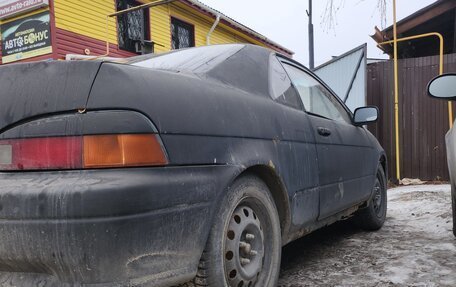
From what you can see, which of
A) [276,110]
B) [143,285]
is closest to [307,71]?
[276,110]

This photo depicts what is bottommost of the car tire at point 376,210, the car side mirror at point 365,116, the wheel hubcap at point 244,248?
the car tire at point 376,210

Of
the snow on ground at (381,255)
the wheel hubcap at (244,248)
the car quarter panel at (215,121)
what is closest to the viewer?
the car quarter panel at (215,121)

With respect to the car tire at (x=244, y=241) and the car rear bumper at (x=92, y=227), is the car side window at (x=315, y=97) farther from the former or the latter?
the car rear bumper at (x=92, y=227)

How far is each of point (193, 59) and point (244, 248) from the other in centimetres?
116

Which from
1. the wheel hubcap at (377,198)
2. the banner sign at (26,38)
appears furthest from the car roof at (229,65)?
the banner sign at (26,38)

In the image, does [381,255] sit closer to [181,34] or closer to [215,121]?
[215,121]

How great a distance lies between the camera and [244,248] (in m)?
2.26

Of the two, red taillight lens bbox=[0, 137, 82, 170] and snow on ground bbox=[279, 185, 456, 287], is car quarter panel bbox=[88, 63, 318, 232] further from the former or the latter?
snow on ground bbox=[279, 185, 456, 287]

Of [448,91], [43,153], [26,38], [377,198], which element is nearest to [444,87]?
[448,91]

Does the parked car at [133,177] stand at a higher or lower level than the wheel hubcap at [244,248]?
higher

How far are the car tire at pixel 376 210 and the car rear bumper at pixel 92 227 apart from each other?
3.13m

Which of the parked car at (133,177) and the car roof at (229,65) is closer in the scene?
the parked car at (133,177)

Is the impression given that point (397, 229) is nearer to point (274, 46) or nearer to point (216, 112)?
point (216, 112)

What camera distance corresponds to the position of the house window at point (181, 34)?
523 inches
